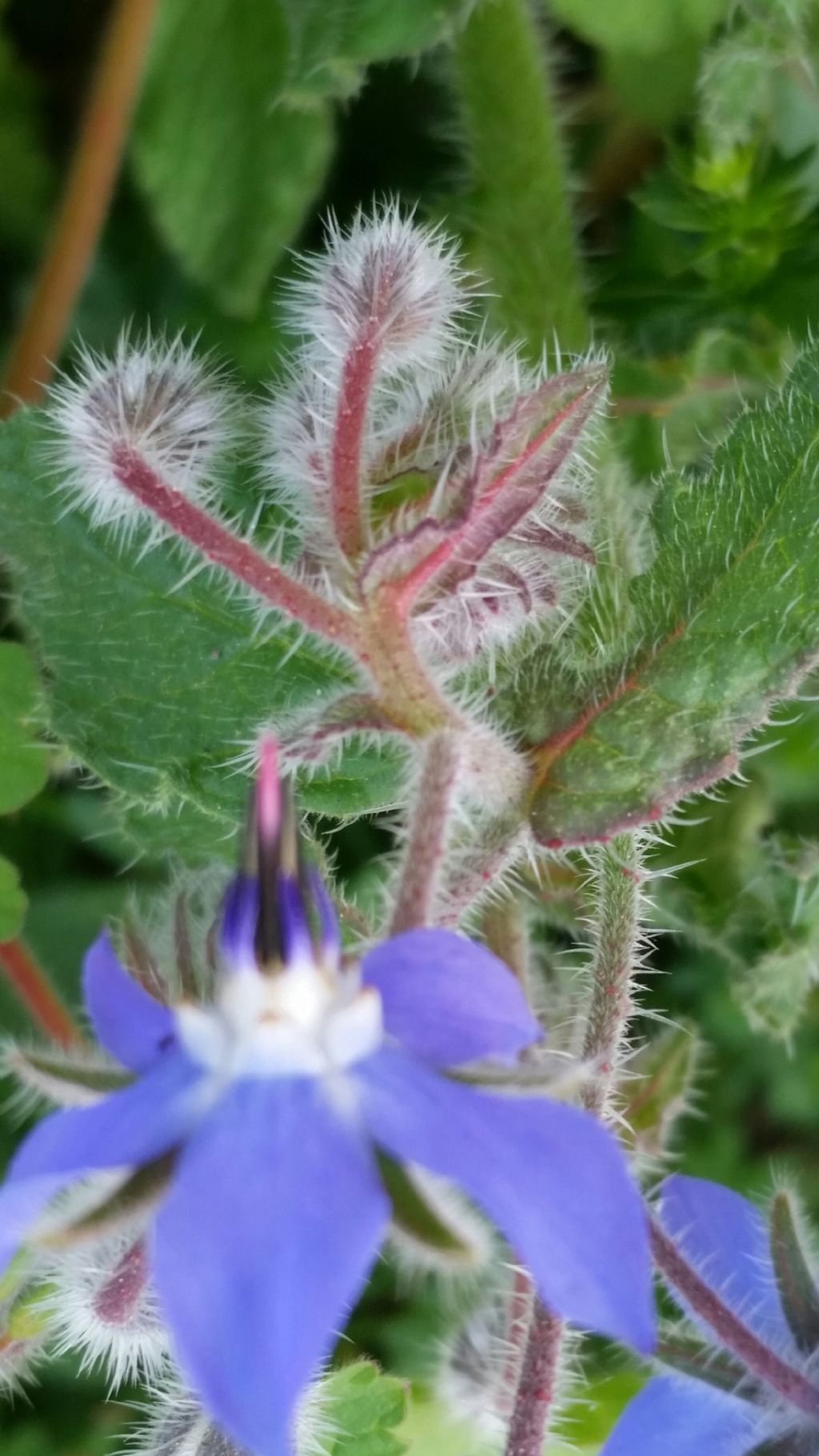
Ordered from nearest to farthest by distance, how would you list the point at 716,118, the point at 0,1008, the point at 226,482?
1. the point at 226,482
2. the point at 716,118
3. the point at 0,1008

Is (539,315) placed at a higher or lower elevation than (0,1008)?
higher

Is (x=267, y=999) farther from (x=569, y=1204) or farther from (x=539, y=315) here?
(x=539, y=315)

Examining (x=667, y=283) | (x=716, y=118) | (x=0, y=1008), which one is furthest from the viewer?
(x=0, y=1008)

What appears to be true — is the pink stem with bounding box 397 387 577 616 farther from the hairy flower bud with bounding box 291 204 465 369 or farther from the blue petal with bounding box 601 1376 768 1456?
the blue petal with bounding box 601 1376 768 1456

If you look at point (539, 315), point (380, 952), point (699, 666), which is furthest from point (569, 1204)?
point (539, 315)

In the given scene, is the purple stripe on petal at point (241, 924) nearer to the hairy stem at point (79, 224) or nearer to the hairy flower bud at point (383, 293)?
the hairy flower bud at point (383, 293)

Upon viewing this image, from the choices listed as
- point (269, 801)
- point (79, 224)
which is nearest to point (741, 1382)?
point (269, 801)

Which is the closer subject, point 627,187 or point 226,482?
point 226,482

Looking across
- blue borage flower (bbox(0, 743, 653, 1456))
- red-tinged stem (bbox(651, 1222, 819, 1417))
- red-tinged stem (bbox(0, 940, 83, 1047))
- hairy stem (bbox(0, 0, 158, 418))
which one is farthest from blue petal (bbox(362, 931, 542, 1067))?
hairy stem (bbox(0, 0, 158, 418))
